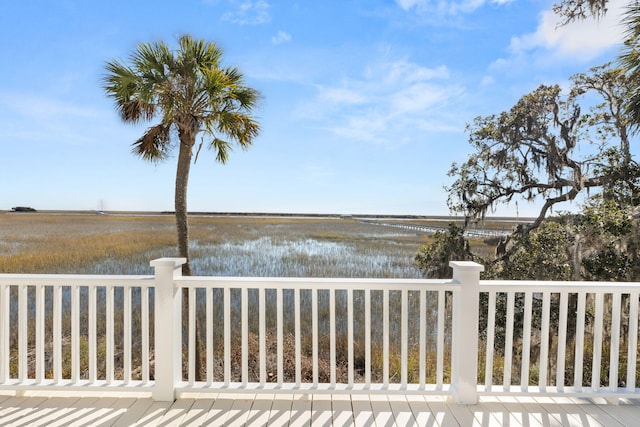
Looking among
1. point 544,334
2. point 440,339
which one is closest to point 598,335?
point 544,334

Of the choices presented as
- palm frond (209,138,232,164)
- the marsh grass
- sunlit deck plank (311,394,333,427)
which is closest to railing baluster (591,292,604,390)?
sunlit deck plank (311,394,333,427)

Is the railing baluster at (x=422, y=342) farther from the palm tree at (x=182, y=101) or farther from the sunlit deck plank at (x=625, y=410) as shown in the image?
the palm tree at (x=182, y=101)

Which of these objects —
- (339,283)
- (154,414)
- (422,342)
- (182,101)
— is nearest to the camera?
(154,414)

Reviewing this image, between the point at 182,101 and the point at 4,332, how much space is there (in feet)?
9.47

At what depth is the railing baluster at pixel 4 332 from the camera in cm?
235

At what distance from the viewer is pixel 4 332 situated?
239cm

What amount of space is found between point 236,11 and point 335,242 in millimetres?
6244

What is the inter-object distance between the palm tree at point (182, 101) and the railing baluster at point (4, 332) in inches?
82.2

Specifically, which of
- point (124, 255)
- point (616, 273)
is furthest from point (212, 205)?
point (616, 273)

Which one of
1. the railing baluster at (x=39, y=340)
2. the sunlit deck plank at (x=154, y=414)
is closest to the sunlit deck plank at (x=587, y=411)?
the sunlit deck plank at (x=154, y=414)

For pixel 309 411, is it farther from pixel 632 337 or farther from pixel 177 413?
pixel 632 337

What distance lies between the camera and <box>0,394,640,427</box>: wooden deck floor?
2.04 metres

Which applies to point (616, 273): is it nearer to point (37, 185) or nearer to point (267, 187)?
point (267, 187)

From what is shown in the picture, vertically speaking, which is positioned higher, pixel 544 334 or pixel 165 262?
pixel 165 262
